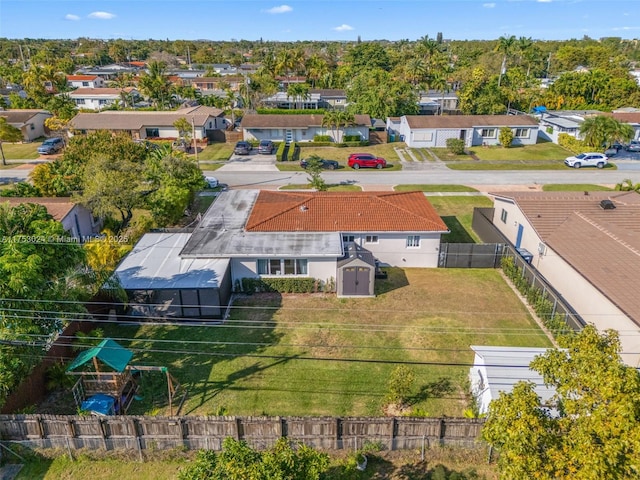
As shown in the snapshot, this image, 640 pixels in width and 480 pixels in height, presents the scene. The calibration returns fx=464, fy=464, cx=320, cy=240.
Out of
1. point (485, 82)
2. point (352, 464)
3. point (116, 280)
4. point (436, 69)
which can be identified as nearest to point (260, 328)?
point (116, 280)

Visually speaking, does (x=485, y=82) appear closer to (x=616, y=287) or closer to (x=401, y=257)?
(x=401, y=257)

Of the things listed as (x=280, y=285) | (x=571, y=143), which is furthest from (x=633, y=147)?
(x=280, y=285)

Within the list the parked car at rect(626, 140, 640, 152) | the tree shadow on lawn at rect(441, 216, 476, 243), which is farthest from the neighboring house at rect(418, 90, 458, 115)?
the tree shadow on lawn at rect(441, 216, 476, 243)

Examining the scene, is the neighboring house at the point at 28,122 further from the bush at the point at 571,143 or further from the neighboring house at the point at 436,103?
the bush at the point at 571,143

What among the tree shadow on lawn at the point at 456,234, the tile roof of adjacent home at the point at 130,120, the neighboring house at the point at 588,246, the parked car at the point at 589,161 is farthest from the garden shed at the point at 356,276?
the tile roof of adjacent home at the point at 130,120

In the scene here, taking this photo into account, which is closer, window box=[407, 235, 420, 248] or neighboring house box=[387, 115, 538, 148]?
window box=[407, 235, 420, 248]

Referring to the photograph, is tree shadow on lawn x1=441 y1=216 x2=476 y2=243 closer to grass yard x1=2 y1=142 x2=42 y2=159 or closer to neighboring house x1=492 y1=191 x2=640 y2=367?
neighboring house x1=492 y1=191 x2=640 y2=367
